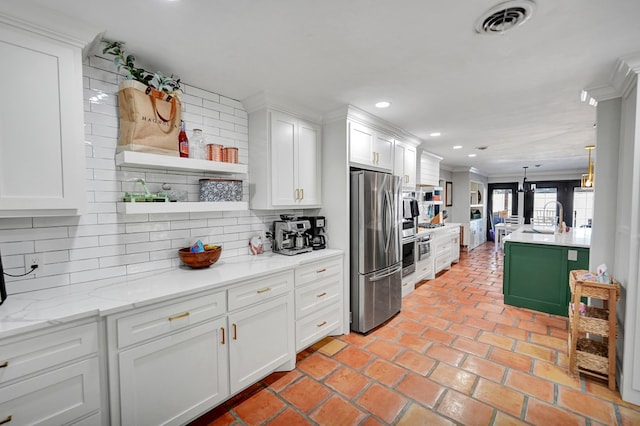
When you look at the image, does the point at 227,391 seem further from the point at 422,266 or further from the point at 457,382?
the point at 422,266

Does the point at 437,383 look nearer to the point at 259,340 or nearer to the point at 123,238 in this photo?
the point at 259,340

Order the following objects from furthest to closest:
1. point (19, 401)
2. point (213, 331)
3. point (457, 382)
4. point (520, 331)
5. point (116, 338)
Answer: point (520, 331), point (457, 382), point (213, 331), point (116, 338), point (19, 401)

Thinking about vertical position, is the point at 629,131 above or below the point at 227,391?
above

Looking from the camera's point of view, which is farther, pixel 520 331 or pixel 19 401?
pixel 520 331

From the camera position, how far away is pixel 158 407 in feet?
5.20

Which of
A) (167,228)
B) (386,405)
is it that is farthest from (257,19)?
(386,405)

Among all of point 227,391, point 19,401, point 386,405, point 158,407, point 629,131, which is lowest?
point 386,405

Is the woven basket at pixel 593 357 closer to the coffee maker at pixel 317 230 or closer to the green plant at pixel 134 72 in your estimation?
the coffee maker at pixel 317 230

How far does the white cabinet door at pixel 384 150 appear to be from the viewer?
10.8 ft

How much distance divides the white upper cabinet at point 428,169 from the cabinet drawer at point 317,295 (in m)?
3.07

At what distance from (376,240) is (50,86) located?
2.73 m

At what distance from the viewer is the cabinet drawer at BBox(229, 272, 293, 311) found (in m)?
1.92

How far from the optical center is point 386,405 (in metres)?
1.93

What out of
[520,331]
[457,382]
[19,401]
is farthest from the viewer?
[520,331]
